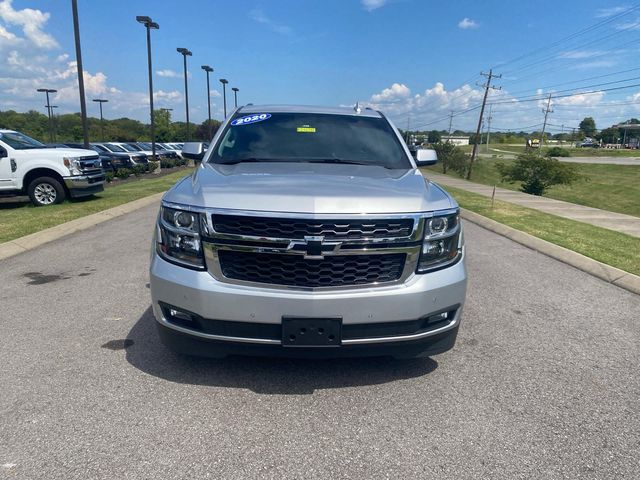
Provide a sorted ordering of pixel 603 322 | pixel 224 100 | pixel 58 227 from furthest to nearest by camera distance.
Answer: pixel 224 100 < pixel 58 227 < pixel 603 322

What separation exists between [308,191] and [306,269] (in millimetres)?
470

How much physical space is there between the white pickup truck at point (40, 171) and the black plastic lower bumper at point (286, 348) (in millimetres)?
10247

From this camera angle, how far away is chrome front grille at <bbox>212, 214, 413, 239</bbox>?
276 centimetres

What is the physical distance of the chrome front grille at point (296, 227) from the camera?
276 centimetres

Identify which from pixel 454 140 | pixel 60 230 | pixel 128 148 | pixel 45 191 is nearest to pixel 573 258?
pixel 60 230

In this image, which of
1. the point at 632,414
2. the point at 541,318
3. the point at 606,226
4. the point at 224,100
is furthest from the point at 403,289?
the point at 224,100

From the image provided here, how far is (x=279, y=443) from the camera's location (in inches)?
100

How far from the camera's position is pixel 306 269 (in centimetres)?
282

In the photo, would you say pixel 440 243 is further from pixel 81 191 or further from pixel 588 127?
pixel 588 127

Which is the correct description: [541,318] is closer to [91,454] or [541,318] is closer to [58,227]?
[91,454]

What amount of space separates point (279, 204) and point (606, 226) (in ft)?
32.6

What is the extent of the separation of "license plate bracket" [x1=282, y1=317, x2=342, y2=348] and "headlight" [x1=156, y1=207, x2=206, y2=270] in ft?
2.06

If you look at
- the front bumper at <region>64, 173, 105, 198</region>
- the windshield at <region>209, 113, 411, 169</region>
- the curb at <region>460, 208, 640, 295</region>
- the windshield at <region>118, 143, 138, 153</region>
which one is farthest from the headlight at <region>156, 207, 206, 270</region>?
the windshield at <region>118, 143, 138, 153</region>

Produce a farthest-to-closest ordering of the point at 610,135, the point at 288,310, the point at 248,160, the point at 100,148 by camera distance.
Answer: the point at 610,135
the point at 100,148
the point at 248,160
the point at 288,310
